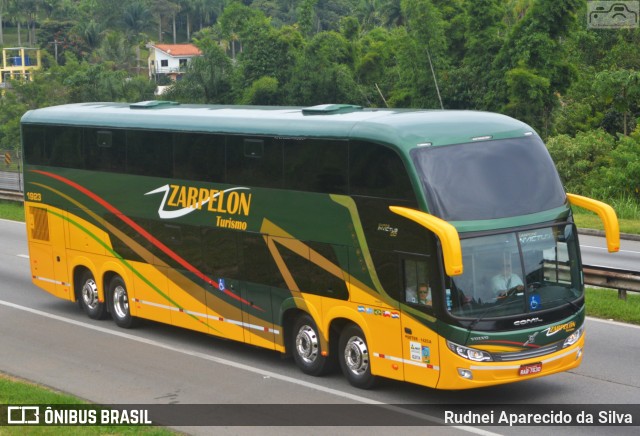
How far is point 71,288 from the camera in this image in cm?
2083

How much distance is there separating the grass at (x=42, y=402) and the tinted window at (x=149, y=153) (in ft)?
14.1

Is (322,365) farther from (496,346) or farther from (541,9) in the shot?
(541,9)

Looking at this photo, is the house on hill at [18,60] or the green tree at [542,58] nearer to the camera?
the green tree at [542,58]

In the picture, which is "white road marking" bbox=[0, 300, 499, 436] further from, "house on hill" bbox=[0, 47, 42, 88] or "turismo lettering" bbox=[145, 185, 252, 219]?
"house on hill" bbox=[0, 47, 42, 88]

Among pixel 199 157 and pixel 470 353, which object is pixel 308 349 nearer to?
pixel 470 353

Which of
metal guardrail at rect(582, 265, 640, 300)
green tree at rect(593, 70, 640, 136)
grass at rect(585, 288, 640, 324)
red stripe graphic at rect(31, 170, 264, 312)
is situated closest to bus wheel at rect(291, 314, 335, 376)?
red stripe graphic at rect(31, 170, 264, 312)

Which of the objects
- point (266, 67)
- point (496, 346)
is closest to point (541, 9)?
point (266, 67)

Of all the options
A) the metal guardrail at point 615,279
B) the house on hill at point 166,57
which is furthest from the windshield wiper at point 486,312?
the house on hill at point 166,57

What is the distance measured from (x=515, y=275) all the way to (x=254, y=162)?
473 cm

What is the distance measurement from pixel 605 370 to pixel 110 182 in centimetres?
915

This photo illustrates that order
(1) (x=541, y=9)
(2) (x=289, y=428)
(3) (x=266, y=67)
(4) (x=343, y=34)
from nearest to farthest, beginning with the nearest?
Answer: (2) (x=289, y=428) → (1) (x=541, y=9) → (3) (x=266, y=67) → (4) (x=343, y=34)

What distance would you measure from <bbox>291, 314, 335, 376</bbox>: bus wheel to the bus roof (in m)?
2.74

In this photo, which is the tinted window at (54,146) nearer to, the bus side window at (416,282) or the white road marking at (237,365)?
the white road marking at (237,365)

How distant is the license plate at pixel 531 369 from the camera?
13305 mm
